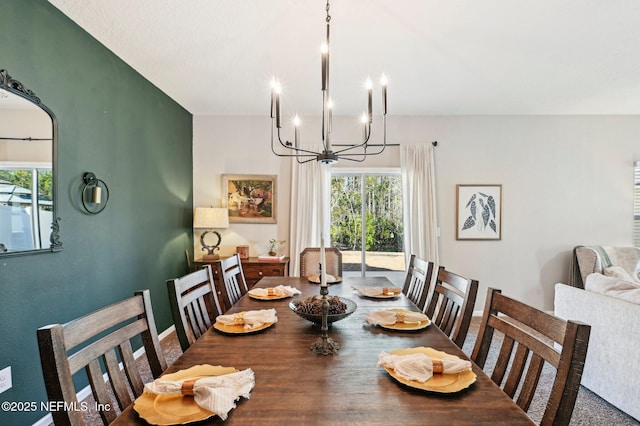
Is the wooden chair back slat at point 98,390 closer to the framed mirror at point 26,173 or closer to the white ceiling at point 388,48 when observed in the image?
the framed mirror at point 26,173

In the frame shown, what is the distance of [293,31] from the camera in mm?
2348

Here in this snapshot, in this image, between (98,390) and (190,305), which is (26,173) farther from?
(98,390)

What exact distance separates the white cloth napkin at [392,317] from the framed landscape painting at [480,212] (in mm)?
2992

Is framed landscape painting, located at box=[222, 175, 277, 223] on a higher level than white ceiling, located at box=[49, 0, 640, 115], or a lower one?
lower

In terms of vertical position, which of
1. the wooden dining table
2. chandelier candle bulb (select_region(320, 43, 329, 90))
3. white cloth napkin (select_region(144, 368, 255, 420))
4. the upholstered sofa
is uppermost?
chandelier candle bulb (select_region(320, 43, 329, 90))

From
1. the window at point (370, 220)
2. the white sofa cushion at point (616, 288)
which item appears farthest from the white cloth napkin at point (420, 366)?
the window at point (370, 220)

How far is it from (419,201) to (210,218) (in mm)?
2651

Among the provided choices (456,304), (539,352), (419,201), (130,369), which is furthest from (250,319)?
(419,201)

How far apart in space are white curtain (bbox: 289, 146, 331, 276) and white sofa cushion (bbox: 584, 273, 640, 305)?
2717mm

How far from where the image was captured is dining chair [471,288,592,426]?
0.89 m

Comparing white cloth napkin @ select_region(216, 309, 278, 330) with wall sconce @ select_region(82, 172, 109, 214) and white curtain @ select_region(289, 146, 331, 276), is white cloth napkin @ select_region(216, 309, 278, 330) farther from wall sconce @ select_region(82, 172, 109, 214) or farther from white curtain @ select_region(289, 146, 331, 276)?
white curtain @ select_region(289, 146, 331, 276)

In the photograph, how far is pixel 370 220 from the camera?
446cm

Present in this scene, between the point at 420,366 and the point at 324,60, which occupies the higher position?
the point at 324,60

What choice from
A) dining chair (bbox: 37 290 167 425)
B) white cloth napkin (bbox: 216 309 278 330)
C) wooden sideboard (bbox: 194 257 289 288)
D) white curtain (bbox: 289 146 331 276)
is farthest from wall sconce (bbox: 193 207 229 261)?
dining chair (bbox: 37 290 167 425)
